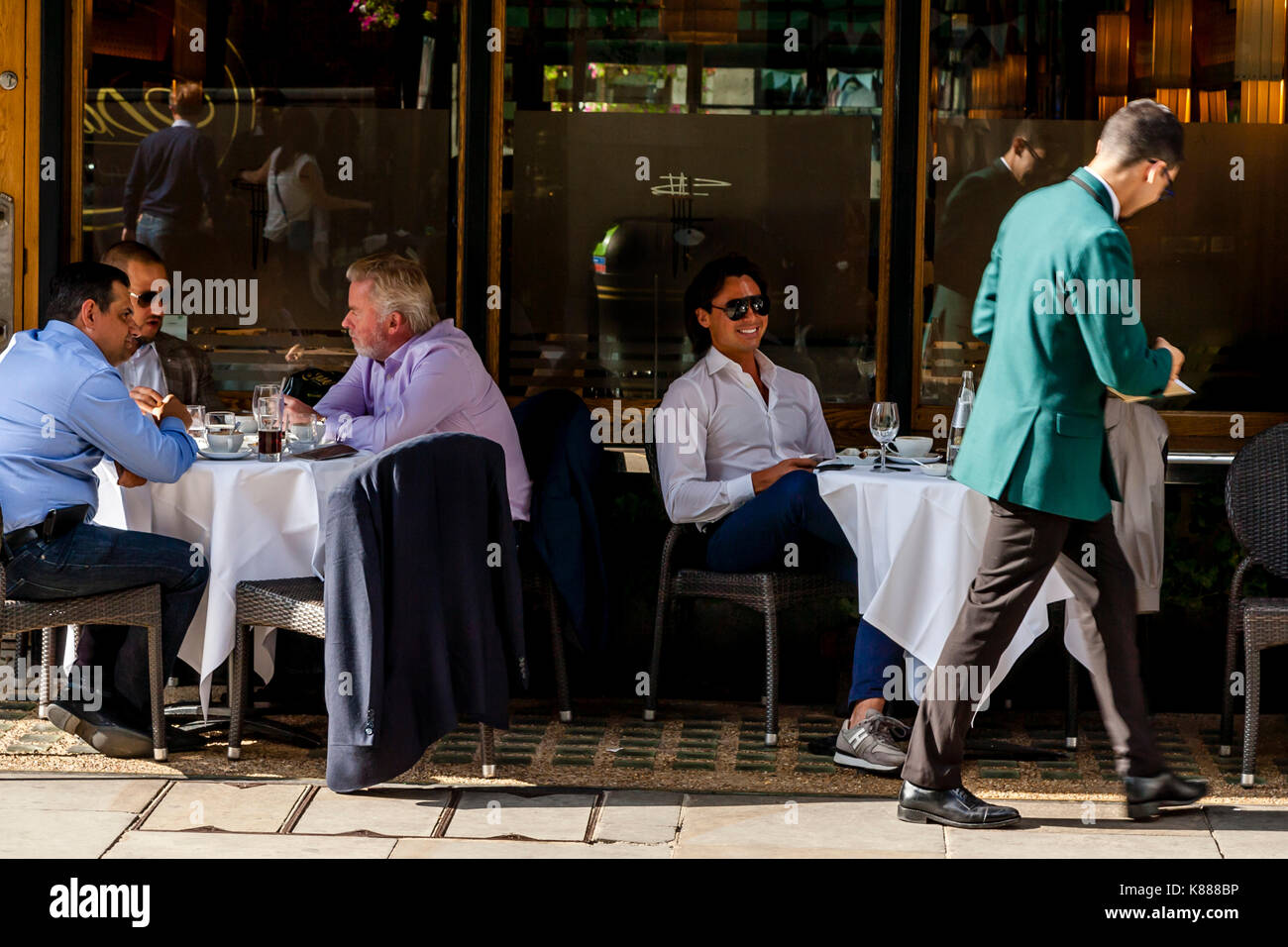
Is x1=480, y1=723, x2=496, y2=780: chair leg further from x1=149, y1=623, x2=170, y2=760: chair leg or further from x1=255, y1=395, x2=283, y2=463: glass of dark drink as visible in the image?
x1=255, y1=395, x2=283, y2=463: glass of dark drink

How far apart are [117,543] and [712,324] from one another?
6.32 feet

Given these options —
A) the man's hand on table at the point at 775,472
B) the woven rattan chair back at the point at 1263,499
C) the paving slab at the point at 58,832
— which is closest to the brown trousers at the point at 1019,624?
the woven rattan chair back at the point at 1263,499

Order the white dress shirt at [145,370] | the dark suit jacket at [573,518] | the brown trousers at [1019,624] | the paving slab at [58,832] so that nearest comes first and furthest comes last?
the paving slab at [58,832]
the brown trousers at [1019,624]
the dark suit jacket at [573,518]
the white dress shirt at [145,370]

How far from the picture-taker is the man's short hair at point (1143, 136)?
→ 12.5ft

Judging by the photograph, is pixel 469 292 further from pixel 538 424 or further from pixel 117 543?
pixel 117 543

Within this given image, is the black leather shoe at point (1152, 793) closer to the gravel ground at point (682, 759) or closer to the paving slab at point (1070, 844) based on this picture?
the paving slab at point (1070, 844)

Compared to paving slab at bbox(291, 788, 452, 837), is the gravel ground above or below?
below

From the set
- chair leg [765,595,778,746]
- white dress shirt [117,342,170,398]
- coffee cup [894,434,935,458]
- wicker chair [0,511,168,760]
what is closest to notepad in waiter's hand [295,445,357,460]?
wicker chair [0,511,168,760]

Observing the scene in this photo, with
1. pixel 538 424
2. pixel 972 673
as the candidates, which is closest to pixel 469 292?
pixel 538 424

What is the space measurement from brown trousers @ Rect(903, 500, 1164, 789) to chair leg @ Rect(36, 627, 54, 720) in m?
2.59

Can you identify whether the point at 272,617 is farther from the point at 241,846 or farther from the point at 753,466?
the point at 753,466

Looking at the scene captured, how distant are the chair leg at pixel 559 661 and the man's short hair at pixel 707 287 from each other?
3.04 ft

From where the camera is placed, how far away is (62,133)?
5875 mm

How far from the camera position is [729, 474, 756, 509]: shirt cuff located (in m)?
4.92
